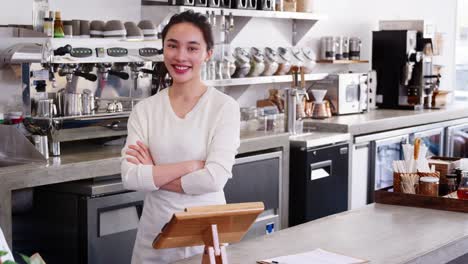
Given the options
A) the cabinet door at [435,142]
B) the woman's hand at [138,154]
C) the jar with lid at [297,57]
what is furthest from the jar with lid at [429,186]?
the cabinet door at [435,142]

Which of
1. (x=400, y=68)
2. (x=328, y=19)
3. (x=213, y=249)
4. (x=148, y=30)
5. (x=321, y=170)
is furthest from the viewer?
(x=400, y=68)

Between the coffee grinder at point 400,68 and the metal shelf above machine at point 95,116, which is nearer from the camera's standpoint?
the metal shelf above machine at point 95,116

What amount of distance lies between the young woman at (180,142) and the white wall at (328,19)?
1522mm

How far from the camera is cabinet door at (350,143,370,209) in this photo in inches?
235

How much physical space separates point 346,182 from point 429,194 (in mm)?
2393

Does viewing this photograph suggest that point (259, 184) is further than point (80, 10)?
Yes

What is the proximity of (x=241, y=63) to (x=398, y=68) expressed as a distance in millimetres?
2003

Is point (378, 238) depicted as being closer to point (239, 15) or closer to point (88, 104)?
point (88, 104)

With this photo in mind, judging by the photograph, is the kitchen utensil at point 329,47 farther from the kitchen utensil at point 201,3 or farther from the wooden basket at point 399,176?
the wooden basket at point 399,176

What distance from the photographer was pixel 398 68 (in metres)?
7.14

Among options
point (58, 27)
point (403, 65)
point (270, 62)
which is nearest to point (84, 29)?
point (58, 27)

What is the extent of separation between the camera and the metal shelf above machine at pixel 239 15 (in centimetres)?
509

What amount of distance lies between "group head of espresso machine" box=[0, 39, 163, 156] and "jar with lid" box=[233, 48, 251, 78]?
4.07 feet

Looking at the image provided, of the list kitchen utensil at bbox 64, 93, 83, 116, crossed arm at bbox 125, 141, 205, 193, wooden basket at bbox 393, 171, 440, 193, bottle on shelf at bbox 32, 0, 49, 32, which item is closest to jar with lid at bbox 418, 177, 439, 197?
wooden basket at bbox 393, 171, 440, 193
